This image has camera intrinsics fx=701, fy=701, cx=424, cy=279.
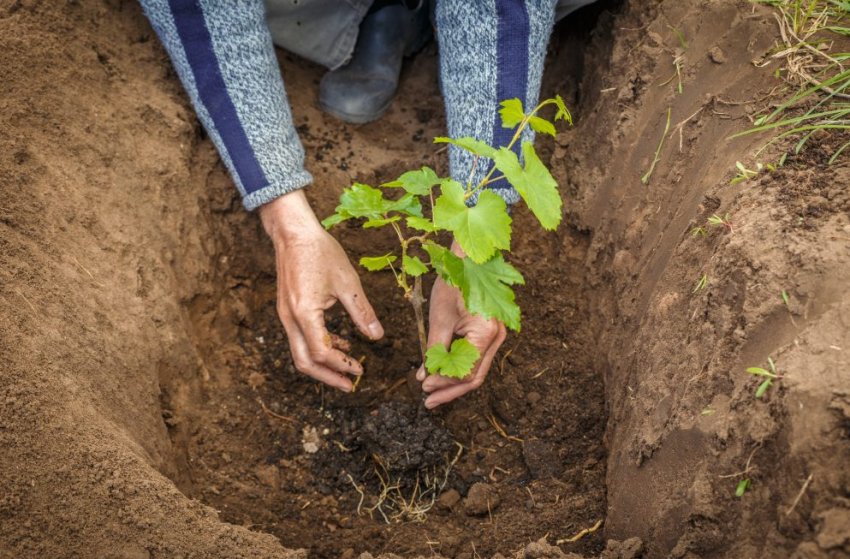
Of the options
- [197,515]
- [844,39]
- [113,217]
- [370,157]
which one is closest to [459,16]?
[370,157]

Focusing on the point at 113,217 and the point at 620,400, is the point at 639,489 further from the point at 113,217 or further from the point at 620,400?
the point at 113,217

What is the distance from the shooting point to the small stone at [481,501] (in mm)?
1925

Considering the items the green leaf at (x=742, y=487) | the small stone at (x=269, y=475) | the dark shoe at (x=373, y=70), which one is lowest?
the small stone at (x=269, y=475)

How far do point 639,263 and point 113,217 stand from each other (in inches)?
61.1

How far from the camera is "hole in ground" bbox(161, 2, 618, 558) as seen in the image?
6.24ft

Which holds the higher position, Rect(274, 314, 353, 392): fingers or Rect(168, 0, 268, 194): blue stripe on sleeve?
Rect(168, 0, 268, 194): blue stripe on sleeve

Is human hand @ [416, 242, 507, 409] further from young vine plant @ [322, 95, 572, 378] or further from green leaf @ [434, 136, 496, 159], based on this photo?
green leaf @ [434, 136, 496, 159]

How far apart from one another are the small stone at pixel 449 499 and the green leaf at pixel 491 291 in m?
0.74

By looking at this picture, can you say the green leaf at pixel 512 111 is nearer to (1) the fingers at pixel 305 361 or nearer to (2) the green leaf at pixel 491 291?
(2) the green leaf at pixel 491 291

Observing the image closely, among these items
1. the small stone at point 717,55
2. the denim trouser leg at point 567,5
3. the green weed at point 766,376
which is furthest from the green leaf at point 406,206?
the denim trouser leg at point 567,5

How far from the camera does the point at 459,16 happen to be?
2.05 meters

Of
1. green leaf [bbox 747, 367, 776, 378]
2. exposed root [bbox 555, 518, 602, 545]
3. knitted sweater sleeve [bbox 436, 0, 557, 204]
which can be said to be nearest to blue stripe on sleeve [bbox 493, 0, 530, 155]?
knitted sweater sleeve [bbox 436, 0, 557, 204]

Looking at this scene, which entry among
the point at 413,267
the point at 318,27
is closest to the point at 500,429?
the point at 413,267

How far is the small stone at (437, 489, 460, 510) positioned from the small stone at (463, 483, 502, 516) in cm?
5
